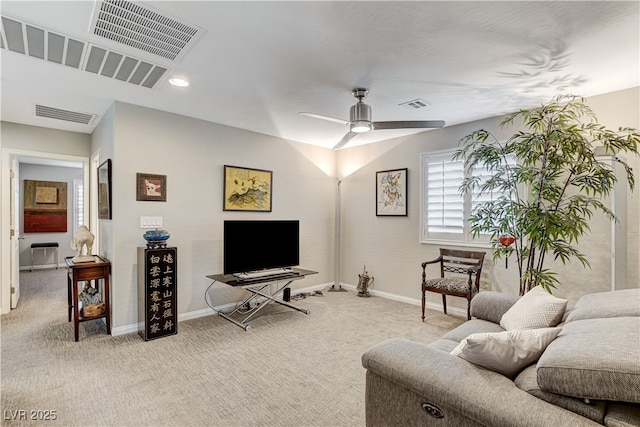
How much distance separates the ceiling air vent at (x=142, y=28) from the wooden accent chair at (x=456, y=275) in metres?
3.46

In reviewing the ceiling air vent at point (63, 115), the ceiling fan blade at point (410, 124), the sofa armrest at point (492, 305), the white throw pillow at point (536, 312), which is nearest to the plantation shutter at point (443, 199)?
the ceiling fan blade at point (410, 124)

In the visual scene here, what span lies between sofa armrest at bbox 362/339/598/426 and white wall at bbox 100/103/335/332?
113 inches

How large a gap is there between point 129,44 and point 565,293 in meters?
4.66

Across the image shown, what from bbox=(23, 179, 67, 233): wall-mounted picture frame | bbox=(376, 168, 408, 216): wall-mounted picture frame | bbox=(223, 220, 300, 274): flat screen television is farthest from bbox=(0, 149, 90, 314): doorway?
bbox=(376, 168, 408, 216): wall-mounted picture frame

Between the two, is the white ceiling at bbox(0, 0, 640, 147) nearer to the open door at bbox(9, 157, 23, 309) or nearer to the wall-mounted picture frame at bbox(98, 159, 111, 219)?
the wall-mounted picture frame at bbox(98, 159, 111, 219)

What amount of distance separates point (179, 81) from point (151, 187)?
1.35 metres

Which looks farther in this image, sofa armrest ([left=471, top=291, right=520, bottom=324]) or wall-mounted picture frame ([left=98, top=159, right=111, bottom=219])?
wall-mounted picture frame ([left=98, top=159, right=111, bottom=219])

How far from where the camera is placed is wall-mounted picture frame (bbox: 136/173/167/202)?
3.56m

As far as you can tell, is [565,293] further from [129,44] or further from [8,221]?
[8,221]

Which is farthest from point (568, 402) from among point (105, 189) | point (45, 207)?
point (45, 207)

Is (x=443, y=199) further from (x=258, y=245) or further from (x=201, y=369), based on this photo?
(x=201, y=369)

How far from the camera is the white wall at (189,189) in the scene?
11.4 ft

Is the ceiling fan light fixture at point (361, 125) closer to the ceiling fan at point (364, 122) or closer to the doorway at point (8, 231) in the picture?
the ceiling fan at point (364, 122)

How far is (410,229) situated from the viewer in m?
4.71
